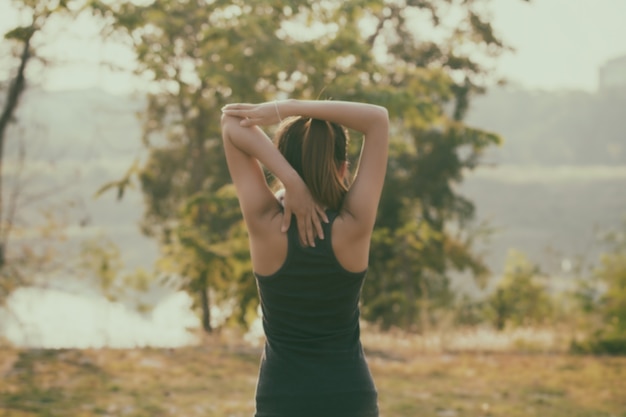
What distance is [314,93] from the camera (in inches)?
428

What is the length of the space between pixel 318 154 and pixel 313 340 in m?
0.50

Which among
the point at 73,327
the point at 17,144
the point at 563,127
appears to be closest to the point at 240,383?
the point at 17,144

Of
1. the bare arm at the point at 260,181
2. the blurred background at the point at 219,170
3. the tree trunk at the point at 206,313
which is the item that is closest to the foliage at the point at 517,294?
the blurred background at the point at 219,170

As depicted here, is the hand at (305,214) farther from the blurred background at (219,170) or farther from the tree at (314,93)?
the blurred background at (219,170)

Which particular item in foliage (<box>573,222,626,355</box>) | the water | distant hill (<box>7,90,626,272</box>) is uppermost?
distant hill (<box>7,90,626,272</box>)

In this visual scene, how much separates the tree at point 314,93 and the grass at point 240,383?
2339 millimetres

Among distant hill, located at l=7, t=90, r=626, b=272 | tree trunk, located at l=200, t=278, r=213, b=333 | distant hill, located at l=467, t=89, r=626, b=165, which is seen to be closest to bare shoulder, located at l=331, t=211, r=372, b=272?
tree trunk, located at l=200, t=278, r=213, b=333

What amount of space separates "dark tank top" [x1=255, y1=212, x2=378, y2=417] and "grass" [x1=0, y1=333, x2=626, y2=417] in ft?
13.9

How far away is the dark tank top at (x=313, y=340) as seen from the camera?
6.91ft

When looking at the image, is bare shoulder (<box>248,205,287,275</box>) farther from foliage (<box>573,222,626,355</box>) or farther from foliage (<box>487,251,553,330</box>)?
foliage (<box>487,251,553,330</box>)

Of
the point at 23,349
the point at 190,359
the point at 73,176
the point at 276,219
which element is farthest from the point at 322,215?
the point at 73,176

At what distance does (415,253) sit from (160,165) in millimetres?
5896

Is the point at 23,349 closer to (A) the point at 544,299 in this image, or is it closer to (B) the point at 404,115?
(B) the point at 404,115

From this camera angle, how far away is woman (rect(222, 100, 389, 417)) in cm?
211
